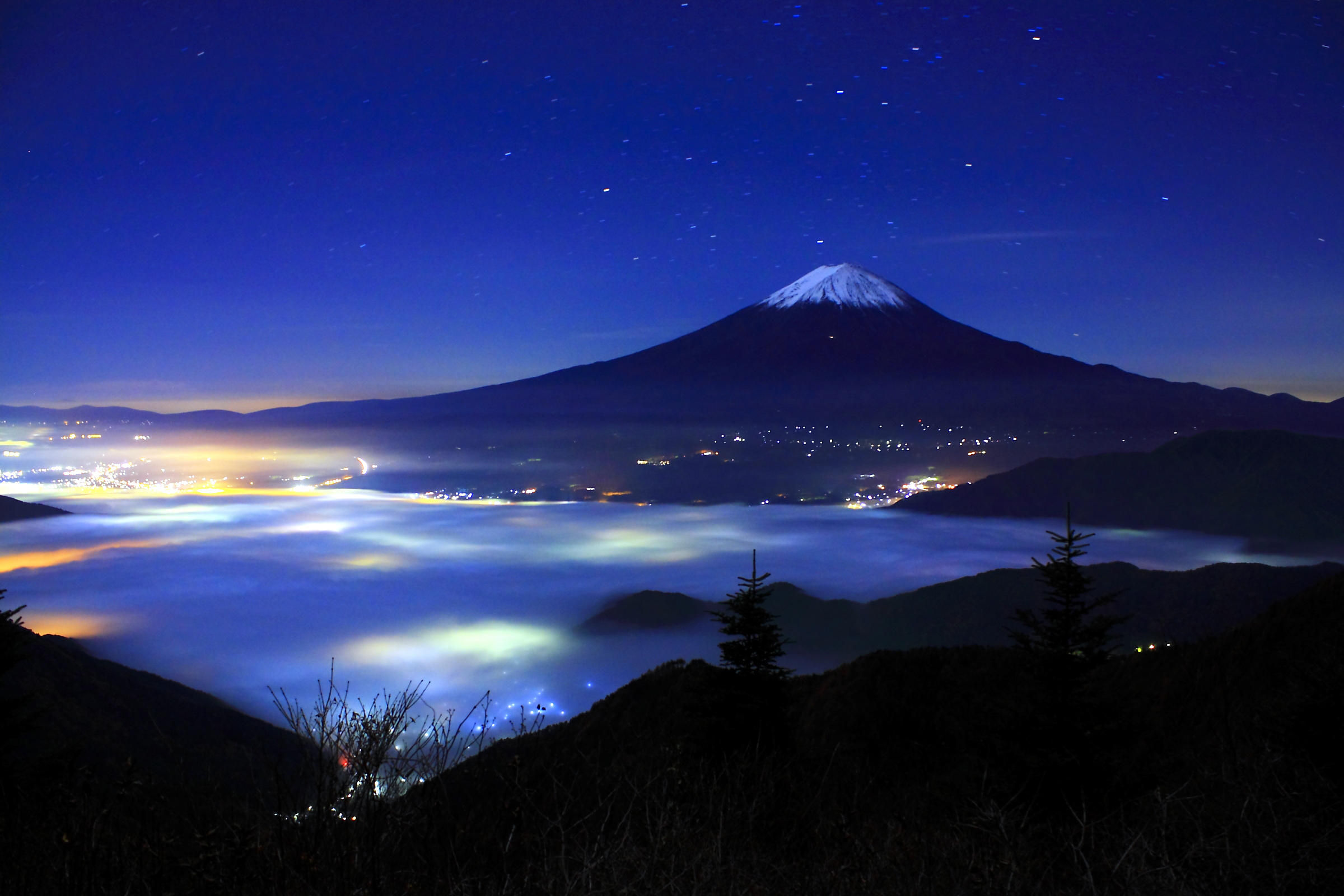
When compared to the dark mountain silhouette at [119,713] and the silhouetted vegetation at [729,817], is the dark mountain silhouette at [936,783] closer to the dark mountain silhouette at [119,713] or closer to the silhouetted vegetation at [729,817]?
the silhouetted vegetation at [729,817]

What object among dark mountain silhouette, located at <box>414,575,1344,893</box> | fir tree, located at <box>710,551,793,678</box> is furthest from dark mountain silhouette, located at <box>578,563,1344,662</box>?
fir tree, located at <box>710,551,793,678</box>

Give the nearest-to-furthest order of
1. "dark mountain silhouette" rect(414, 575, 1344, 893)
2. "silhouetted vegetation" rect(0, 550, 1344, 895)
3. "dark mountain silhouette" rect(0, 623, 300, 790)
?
"silhouetted vegetation" rect(0, 550, 1344, 895)
"dark mountain silhouette" rect(414, 575, 1344, 893)
"dark mountain silhouette" rect(0, 623, 300, 790)

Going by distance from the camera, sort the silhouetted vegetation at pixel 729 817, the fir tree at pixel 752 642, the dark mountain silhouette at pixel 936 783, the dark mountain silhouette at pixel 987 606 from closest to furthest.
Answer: the silhouetted vegetation at pixel 729 817, the dark mountain silhouette at pixel 936 783, the fir tree at pixel 752 642, the dark mountain silhouette at pixel 987 606

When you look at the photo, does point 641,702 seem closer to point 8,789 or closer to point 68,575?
point 8,789

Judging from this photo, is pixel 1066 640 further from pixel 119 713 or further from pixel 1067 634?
pixel 119 713

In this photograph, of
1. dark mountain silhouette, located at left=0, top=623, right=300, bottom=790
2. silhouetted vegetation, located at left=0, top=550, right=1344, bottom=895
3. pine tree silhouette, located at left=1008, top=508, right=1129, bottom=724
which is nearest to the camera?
silhouetted vegetation, located at left=0, top=550, right=1344, bottom=895

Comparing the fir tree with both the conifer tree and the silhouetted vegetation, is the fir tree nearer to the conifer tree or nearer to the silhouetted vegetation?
the silhouetted vegetation

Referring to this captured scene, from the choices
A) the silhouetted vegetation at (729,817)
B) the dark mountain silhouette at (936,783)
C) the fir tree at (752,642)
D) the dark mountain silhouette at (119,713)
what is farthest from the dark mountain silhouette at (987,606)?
the silhouetted vegetation at (729,817)
